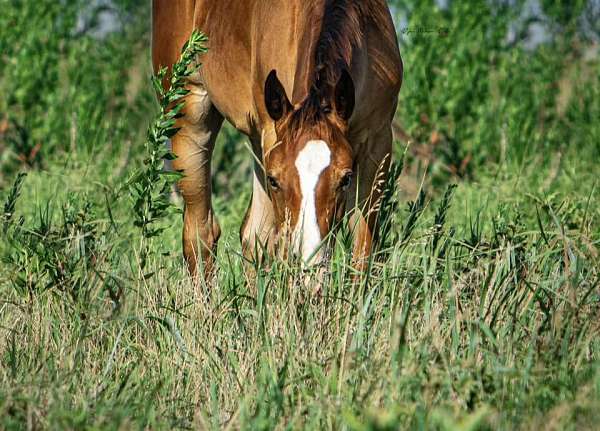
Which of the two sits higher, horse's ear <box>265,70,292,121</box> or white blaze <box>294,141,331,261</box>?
horse's ear <box>265,70,292,121</box>

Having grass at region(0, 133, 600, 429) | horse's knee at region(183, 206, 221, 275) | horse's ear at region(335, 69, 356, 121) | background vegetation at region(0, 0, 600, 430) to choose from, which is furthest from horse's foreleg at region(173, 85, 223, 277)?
horse's ear at region(335, 69, 356, 121)

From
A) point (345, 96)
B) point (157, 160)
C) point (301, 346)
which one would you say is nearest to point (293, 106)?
point (345, 96)

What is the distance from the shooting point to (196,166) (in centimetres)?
666

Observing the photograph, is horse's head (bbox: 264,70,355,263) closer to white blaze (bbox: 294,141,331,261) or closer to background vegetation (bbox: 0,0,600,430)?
white blaze (bbox: 294,141,331,261)

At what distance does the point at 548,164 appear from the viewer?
8633 millimetres

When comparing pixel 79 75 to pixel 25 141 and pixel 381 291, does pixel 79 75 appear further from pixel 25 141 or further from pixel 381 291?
pixel 381 291

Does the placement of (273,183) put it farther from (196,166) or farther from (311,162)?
(196,166)

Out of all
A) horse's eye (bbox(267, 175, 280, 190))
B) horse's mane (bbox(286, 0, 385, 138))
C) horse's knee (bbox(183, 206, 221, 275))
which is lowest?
horse's knee (bbox(183, 206, 221, 275))

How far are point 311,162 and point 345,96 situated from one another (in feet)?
Result: 1.34

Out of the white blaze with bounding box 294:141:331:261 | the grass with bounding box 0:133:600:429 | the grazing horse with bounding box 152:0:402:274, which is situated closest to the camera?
the grass with bounding box 0:133:600:429

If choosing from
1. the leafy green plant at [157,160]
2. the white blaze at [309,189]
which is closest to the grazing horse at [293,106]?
the white blaze at [309,189]

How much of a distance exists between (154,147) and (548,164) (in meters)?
4.80

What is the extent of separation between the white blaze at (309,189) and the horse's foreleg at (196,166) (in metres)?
2.23

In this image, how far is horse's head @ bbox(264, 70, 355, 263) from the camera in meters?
4.42
